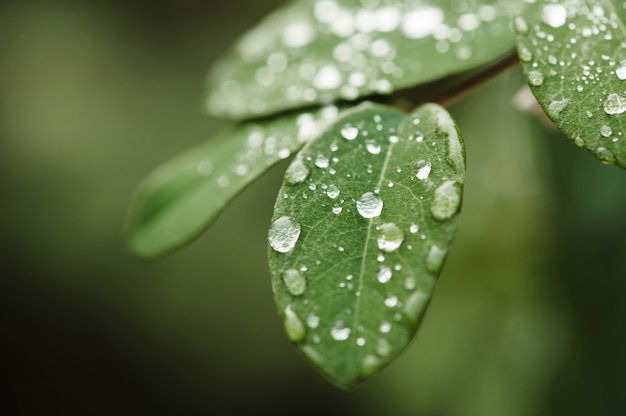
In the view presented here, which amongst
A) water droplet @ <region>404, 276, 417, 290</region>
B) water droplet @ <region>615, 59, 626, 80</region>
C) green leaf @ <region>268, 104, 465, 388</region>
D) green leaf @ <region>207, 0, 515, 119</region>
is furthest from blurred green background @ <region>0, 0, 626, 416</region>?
water droplet @ <region>404, 276, 417, 290</region>

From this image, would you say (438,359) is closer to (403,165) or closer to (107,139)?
(403,165)

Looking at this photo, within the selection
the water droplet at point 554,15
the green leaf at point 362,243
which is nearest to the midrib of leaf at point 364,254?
the green leaf at point 362,243

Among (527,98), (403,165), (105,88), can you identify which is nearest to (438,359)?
(527,98)

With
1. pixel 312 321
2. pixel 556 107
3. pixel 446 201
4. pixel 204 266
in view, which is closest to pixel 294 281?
pixel 312 321

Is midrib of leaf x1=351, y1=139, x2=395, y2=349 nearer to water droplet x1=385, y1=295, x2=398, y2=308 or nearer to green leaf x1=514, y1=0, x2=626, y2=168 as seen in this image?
water droplet x1=385, y1=295, x2=398, y2=308

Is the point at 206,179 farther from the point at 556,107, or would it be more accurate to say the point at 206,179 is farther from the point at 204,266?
the point at 204,266

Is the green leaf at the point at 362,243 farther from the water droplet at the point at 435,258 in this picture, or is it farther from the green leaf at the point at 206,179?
the green leaf at the point at 206,179
